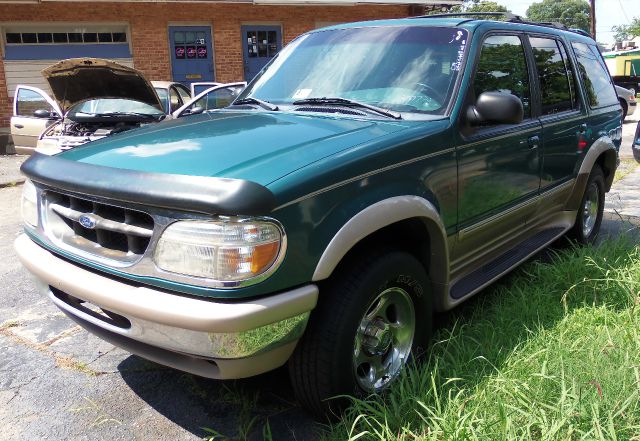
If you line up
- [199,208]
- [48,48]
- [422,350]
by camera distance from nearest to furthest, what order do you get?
[199,208]
[422,350]
[48,48]

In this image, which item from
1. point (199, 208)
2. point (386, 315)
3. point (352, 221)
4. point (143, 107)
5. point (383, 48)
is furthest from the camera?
point (143, 107)

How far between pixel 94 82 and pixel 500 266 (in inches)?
226

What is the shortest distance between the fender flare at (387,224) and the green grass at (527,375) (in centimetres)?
44

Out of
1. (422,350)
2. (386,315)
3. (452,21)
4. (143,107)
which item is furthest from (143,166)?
(143,107)

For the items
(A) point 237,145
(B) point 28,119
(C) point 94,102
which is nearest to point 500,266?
(A) point 237,145

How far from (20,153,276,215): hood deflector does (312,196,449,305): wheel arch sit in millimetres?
365

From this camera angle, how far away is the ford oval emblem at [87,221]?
2396mm

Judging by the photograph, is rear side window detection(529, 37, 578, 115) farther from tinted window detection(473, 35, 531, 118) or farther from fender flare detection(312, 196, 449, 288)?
fender flare detection(312, 196, 449, 288)

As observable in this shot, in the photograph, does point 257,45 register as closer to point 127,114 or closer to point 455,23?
point 127,114

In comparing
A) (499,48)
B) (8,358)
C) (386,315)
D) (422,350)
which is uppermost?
(499,48)

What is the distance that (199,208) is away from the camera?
2051mm

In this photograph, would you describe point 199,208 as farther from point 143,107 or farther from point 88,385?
point 143,107

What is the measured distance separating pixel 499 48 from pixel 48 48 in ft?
43.6

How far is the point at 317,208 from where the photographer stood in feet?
7.31
